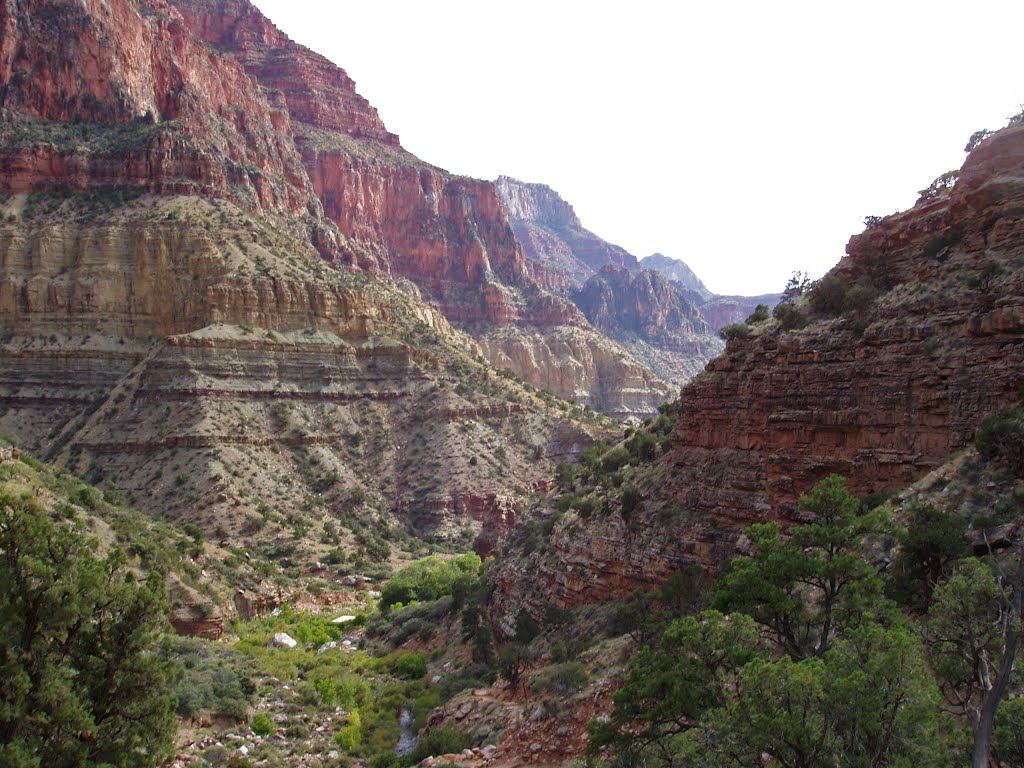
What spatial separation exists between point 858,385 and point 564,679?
12.8 m

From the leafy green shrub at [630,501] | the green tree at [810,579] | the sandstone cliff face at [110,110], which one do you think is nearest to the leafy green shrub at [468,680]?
the leafy green shrub at [630,501]

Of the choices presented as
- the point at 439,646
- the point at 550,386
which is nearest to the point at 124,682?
the point at 439,646

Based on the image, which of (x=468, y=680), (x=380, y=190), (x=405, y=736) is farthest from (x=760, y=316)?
(x=380, y=190)

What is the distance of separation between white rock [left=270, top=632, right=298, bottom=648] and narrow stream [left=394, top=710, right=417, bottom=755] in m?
12.3

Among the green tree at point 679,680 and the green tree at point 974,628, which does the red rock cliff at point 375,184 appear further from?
the green tree at point 974,628

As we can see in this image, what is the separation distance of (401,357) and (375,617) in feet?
152

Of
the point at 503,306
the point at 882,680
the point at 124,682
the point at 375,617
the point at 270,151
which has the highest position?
the point at 270,151

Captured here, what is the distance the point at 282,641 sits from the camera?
152ft

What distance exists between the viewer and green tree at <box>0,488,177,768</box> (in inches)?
727

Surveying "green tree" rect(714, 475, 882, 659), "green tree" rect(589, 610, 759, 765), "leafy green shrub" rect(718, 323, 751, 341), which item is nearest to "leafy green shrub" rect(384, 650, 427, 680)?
"leafy green shrub" rect(718, 323, 751, 341)

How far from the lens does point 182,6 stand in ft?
552

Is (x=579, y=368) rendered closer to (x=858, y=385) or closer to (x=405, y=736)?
(x=405, y=736)

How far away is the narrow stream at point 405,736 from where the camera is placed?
31.8 metres

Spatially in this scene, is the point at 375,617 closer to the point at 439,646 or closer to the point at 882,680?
the point at 439,646
